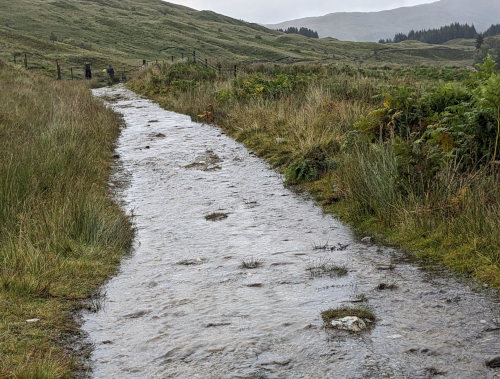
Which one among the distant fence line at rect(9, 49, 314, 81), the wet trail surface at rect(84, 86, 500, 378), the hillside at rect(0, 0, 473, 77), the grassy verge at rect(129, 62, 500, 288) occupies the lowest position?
the wet trail surface at rect(84, 86, 500, 378)

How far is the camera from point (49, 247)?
4941mm

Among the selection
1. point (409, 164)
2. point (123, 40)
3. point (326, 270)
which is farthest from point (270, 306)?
point (123, 40)

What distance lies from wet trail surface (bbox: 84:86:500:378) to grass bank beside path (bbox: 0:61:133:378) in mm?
251

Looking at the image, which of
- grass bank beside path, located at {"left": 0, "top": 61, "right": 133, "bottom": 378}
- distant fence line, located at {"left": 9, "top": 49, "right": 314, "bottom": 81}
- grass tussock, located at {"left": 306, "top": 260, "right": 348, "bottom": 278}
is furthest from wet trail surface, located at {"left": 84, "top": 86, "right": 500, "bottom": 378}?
distant fence line, located at {"left": 9, "top": 49, "right": 314, "bottom": 81}

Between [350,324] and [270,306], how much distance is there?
28.1 inches

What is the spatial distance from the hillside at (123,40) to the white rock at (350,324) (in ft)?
132

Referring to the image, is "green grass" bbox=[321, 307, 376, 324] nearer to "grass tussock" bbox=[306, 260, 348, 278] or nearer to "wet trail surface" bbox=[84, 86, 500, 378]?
"wet trail surface" bbox=[84, 86, 500, 378]

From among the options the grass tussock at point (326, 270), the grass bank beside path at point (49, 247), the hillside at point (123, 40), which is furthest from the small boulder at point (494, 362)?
the hillside at point (123, 40)

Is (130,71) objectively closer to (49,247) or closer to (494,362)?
(49,247)

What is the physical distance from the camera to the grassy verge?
4.92m

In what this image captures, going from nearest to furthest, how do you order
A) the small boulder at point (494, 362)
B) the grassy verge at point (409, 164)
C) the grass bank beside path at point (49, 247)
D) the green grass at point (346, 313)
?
the small boulder at point (494, 362) → the grass bank beside path at point (49, 247) → the green grass at point (346, 313) → the grassy verge at point (409, 164)

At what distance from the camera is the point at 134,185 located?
895 cm

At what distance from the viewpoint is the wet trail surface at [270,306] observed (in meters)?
3.25

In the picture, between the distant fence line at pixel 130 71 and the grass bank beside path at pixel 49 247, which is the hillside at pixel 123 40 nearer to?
the distant fence line at pixel 130 71
